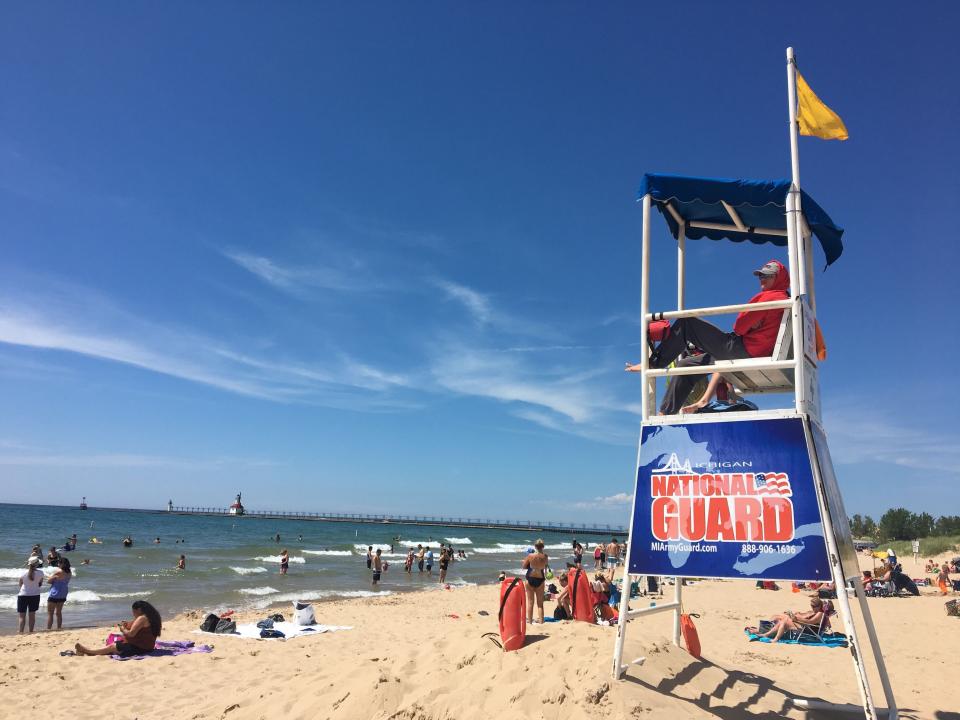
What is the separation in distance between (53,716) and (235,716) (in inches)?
133

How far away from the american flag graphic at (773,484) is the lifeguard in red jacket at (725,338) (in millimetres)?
968

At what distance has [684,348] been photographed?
5473 mm

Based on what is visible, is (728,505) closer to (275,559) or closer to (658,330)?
(658,330)

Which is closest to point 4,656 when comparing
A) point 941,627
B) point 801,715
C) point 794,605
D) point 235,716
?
point 235,716

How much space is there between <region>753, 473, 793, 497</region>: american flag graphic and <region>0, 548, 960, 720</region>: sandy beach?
177cm

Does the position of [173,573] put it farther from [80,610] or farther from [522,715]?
[522,715]

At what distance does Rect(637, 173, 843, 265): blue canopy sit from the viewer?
205 inches

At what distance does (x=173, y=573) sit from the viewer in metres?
28.3

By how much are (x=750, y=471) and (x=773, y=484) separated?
18 cm

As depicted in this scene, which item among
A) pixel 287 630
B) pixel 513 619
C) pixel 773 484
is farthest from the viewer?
pixel 287 630

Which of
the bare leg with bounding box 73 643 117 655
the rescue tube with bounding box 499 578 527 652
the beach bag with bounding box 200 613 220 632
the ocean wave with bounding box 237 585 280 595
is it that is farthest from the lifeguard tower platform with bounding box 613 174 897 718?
the ocean wave with bounding box 237 585 280 595

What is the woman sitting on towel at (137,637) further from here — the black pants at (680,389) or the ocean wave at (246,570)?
the ocean wave at (246,570)

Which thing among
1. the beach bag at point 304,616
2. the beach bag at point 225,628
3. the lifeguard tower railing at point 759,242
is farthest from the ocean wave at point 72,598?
the lifeguard tower railing at point 759,242

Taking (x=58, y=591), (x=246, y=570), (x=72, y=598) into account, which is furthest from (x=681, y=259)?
(x=246, y=570)
